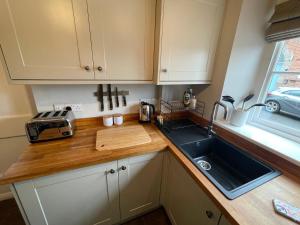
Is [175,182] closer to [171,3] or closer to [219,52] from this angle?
[219,52]

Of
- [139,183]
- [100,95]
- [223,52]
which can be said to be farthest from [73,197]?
[223,52]

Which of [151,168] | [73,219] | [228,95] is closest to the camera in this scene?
[73,219]

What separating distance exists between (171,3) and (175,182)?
1.34 metres

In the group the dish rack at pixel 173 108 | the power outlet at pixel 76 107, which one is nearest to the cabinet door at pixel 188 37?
the dish rack at pixel 173 108

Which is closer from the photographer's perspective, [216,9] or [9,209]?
[216,9]

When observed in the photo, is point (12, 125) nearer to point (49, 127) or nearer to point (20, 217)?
point (49, 127)

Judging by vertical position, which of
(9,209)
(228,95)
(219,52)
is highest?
(219,52)

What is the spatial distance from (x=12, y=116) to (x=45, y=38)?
878 millimetres

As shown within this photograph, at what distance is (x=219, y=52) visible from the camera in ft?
4.08

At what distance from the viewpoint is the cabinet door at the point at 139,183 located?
41.9 inches

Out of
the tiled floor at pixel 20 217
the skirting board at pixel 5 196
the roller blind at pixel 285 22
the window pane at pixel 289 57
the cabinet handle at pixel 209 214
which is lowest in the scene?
the tiled floor at pixel 20 217

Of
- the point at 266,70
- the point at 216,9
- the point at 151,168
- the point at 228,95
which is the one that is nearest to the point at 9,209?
the point at 151,168

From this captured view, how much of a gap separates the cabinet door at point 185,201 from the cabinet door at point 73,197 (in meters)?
0.45

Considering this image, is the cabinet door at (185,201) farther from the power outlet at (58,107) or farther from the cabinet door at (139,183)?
the power outlet at (58,107)
